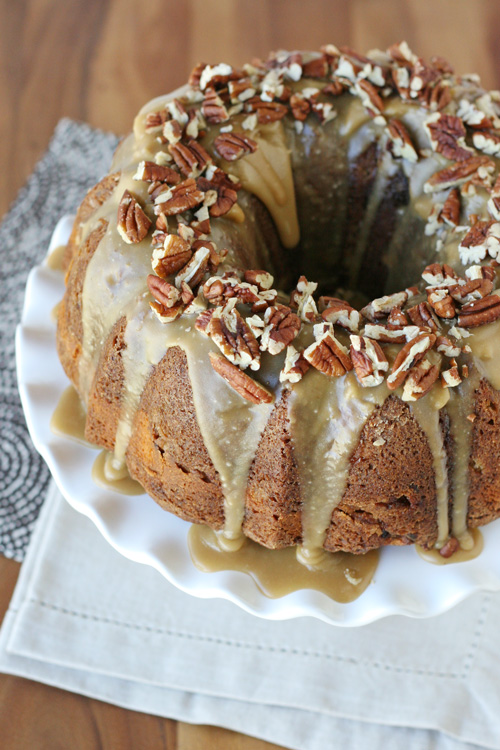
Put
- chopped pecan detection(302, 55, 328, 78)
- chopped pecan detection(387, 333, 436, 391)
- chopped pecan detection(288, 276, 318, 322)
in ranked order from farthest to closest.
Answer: chopped pecan detection(302, 55, 328, 78)
chopped pecan detection(288, 276, 318, 322)
chopped pecan detection(387, 333, 436, 391)

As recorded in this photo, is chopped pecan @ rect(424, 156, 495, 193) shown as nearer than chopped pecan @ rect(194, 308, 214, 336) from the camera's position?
No

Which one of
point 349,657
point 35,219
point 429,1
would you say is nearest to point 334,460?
point 349,657

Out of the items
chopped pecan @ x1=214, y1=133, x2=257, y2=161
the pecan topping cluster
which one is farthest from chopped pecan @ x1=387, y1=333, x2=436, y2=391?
chopped pecan @ x1=214, y1=133, x2=257, y2=161

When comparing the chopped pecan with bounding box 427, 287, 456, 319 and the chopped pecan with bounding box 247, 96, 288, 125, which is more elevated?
the chopped pecan with bounding box 247, 96, 288, 125

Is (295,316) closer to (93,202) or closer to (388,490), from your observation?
(388,490)

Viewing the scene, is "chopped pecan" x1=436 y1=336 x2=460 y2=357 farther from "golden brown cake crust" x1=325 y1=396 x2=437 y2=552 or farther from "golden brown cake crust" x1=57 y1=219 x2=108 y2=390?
"golden brown cake crust" x1=57 y1=219 x2=108 y2=390

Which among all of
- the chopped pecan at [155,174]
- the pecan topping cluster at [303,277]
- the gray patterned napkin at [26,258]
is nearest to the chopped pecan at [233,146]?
the pecan topping cluster at [303,277]
